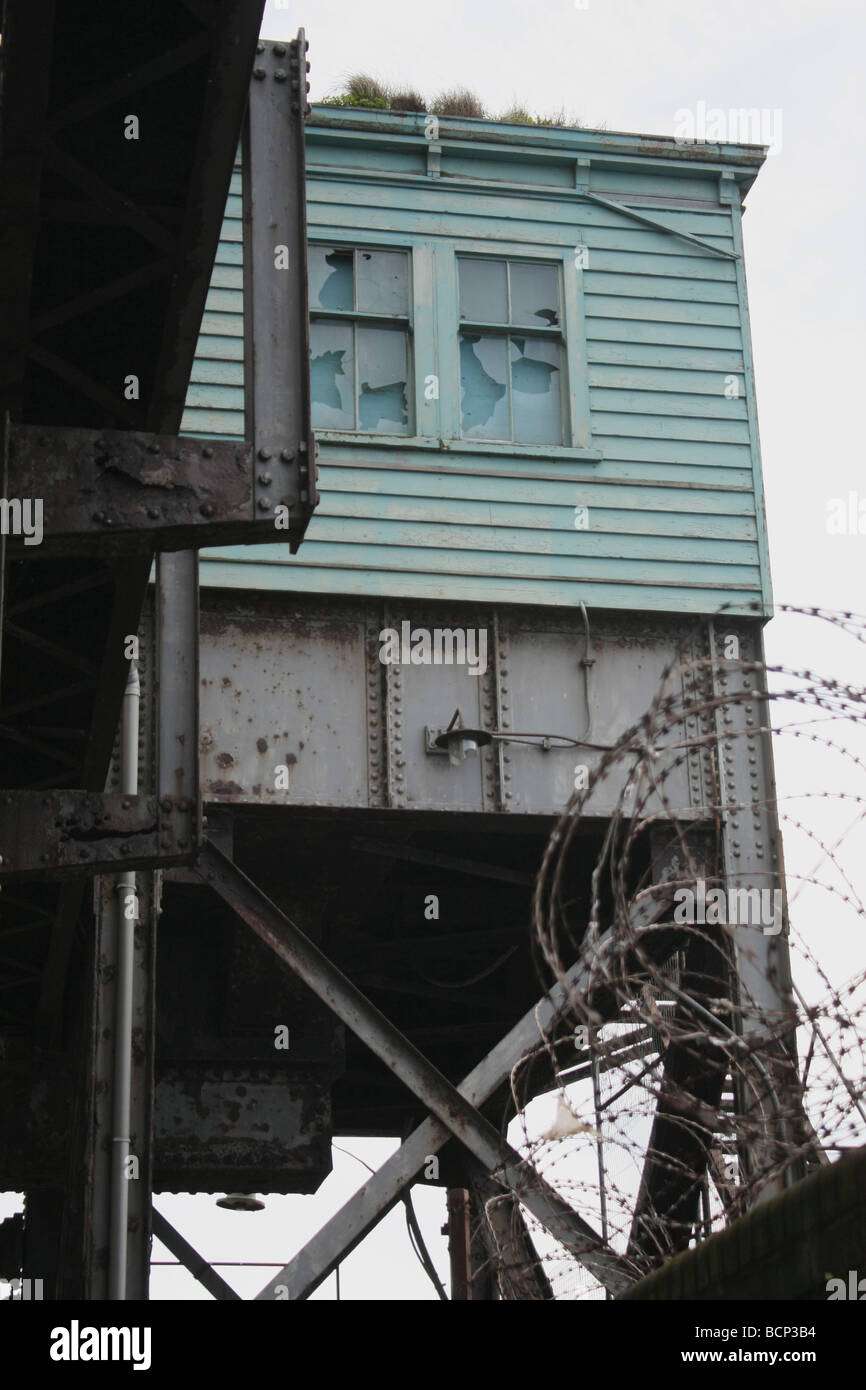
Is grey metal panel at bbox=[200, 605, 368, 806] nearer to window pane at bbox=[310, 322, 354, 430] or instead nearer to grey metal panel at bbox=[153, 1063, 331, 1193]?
window pane at bbox=[310, 322, 354, 430]

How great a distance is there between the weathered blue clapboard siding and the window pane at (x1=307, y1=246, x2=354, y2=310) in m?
0.12

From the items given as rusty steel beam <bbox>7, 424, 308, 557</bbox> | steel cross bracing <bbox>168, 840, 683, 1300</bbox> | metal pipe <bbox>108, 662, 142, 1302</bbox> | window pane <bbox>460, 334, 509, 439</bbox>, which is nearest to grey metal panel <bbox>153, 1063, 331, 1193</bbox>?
steel cross bracing <bbox>168, 840, 683, 1300</bbox>

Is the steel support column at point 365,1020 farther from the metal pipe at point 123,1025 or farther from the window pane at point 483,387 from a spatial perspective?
the window pane at point 483,387

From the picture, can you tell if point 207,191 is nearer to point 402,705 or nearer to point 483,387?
point 402,705

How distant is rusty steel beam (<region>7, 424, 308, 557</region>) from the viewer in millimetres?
6930

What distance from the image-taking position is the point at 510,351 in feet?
45.3

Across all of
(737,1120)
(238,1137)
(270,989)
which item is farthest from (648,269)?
(737,1120)

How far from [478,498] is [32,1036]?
517 centimetres

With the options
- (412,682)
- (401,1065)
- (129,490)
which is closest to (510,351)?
(412,682)

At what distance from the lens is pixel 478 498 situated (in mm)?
13172

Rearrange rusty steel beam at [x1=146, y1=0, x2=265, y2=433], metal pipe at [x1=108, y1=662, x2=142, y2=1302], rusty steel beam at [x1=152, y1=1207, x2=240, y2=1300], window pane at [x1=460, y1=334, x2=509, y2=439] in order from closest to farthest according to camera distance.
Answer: rusty steel beam at [x1=146, y1=0, x2=265, y2=433] < metal pipe at [x1=108, y1=662, x2=142, y2=1302] < window pane at [x1=460, y1=334, x2=509, y2=439] < rusty steel beam at [x1=152, y1=1207, x2=240, y2=1300]

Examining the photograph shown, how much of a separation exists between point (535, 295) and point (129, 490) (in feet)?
24.8
